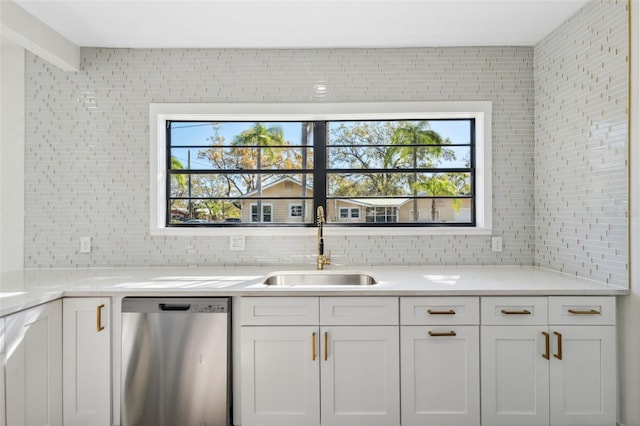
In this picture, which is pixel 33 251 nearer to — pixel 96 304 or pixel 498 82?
pixel 96 304

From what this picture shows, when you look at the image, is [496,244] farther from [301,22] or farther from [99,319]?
[99,319]

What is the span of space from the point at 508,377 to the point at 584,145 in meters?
1.43

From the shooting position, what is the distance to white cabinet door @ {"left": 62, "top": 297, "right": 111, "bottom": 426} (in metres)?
2.17

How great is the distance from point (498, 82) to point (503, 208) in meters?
0.92

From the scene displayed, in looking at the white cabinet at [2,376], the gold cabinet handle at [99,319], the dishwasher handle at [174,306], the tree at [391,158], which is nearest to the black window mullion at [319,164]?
the tree at [391,158]

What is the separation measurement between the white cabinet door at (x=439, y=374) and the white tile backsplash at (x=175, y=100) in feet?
2.65

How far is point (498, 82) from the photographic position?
2.86 metres

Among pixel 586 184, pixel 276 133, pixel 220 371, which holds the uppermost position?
pixel 276 133

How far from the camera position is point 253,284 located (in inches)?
89.4

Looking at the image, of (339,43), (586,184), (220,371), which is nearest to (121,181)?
(220,371)

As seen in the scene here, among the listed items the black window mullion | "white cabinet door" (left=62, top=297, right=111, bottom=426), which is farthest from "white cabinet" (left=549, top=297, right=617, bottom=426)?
"white cabinet door" (left=62, top=297, right=111, bottom=426)

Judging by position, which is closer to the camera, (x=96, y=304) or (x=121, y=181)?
(x=96, y=304)

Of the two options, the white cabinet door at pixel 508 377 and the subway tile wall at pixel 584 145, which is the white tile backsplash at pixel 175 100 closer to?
the subway tile wall at pixel 584 145

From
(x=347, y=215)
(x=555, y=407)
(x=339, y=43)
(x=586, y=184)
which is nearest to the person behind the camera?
(x=555, y=407)
